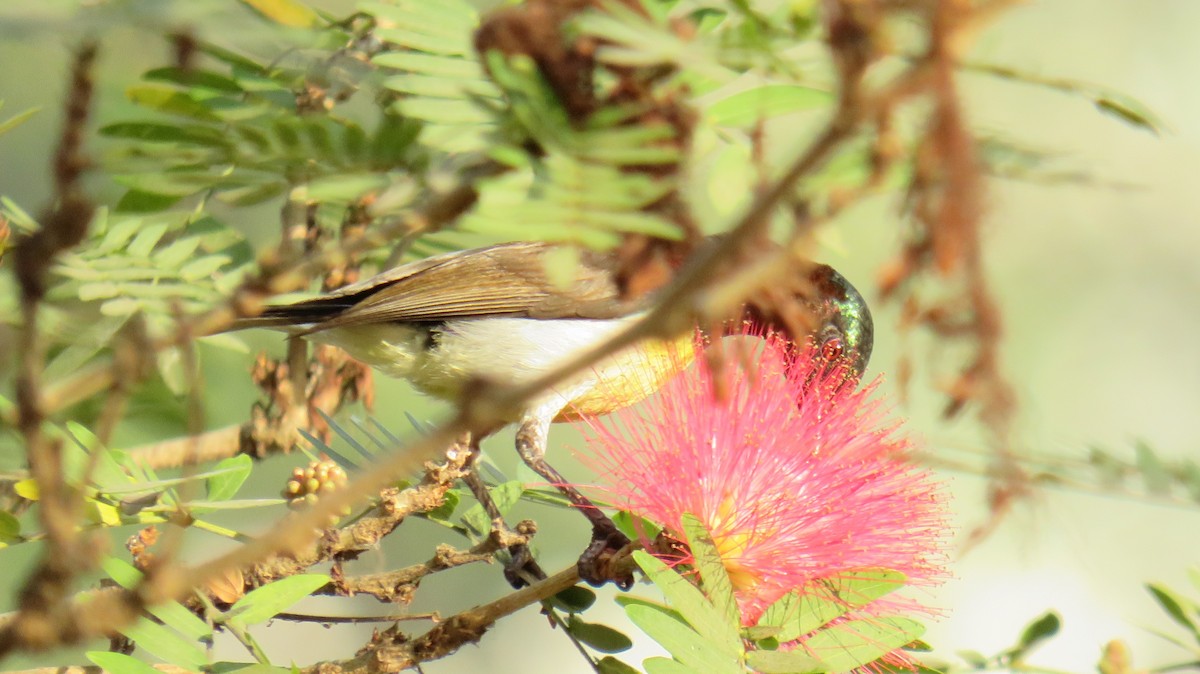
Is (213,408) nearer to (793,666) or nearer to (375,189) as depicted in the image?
(793,666)

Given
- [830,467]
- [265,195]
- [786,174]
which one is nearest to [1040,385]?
[830,467]

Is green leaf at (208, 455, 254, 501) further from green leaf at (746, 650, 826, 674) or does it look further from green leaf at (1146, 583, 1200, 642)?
green leaf at (1146, 583, 1200, 642)

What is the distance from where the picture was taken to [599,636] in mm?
2047

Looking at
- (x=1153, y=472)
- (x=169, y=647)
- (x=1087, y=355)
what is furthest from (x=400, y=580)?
(x=1087, y=355)

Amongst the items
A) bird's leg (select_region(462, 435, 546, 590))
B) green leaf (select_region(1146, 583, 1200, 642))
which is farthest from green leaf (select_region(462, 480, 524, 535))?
→ green leaf (select_region(1146, 583, 1200, 642))

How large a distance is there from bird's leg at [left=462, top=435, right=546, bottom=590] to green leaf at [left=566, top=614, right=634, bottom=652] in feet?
0.84

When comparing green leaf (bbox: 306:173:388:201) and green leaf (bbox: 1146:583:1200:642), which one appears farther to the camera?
green leaf (bbox: 1146:583:1200:642)

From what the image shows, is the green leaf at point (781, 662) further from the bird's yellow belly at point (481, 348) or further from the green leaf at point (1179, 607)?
the bird's yellow belly at point (481, 348)

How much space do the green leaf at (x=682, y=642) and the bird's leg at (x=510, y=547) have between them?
591 millimetres

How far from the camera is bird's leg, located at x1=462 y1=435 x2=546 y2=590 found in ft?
7.64

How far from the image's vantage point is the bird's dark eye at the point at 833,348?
3.65 meters

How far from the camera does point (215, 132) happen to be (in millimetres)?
1270

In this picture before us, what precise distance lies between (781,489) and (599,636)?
0.39 metres

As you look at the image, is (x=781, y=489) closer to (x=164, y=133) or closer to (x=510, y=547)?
(x=510, y=547)
